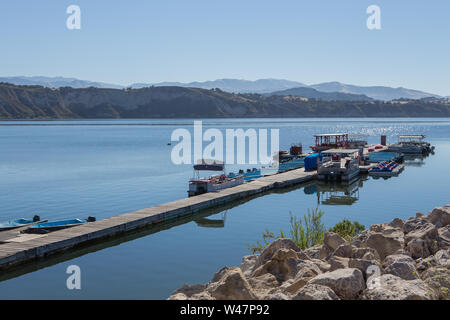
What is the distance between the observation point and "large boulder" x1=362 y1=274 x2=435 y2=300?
7328mm

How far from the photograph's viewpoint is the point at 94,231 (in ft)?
70.2

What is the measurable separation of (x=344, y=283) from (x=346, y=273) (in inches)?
12.6

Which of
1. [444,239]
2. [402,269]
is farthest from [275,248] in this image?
[444,239]

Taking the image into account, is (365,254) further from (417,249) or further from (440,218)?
(440,218)

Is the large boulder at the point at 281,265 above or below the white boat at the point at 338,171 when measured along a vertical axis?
above

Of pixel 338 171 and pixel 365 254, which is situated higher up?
pixel 365 254

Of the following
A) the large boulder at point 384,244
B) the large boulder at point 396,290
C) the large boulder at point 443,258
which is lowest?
the large boulder at point 384,244

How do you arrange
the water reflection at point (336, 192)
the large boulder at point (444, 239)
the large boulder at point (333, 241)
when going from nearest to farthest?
the large boulder at point (333, 241) < the large boulder at point (444, 239) < the water reflection at point (336, 192)

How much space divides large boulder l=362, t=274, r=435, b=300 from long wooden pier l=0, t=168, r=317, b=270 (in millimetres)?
14368

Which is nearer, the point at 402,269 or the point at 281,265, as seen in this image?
the point at 402,269

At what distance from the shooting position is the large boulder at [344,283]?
8.23m

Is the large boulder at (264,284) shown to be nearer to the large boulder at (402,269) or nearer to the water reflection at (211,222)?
the large boulder at (402,269)

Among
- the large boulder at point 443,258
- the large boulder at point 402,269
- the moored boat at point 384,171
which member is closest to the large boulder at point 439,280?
the large boulder at point 402,269
